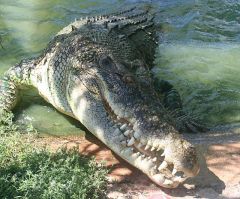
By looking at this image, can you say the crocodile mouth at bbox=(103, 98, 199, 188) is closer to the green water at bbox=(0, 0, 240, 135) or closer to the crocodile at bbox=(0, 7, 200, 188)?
the crocodile at bbox=(0, 7, 200, 188)

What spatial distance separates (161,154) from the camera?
11.9ft

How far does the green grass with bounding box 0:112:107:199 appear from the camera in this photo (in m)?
3.40

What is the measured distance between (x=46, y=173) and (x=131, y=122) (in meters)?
0.81

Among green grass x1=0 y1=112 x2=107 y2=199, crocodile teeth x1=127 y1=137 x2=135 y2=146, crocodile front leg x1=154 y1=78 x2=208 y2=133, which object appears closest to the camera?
green grass x1=0 y1=112 x2=107 y2=199

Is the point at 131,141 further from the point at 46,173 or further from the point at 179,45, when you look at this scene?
the point at 179,45

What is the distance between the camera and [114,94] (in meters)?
4.13

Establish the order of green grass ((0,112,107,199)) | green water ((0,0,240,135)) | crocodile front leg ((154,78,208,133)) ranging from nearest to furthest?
green grass ((0,112,107,199)) → crocodile front leg ((154,78,208,133)) → green water ((0,0,240,135))

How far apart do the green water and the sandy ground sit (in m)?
0.65

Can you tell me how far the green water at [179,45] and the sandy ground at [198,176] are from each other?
2.14 feet

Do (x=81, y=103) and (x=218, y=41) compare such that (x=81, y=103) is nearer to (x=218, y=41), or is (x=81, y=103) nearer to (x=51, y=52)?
(x=51, y=52)

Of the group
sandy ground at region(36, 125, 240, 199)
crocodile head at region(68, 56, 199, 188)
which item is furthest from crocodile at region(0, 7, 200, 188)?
sandy ground at region(36, 125, 240, 199)

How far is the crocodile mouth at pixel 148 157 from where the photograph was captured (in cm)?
353

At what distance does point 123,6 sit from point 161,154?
5.30 metres

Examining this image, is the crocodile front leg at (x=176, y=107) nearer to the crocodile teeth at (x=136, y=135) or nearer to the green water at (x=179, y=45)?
the green water at (x=179, y=45)
